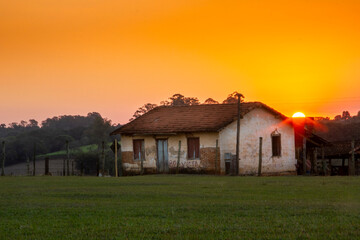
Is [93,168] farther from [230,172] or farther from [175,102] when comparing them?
[230,172]

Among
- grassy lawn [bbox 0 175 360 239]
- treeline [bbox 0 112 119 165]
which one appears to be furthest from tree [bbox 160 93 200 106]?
grassy lawn [bbox 0 175 360 239]

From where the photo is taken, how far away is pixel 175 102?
87438 mm

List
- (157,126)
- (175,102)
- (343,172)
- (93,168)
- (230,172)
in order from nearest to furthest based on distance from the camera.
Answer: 1. (230,172)
2. (157,126)
3. (343,172)
4. (93,168)
5. (175,102)

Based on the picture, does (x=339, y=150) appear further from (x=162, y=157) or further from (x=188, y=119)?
(x=162, y=157)

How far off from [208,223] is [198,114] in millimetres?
34128

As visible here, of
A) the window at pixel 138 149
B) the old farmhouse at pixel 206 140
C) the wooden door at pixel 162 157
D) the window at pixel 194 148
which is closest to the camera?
the old farmhouse at pixel 206 140

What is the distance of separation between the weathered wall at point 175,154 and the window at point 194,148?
11.3 inches

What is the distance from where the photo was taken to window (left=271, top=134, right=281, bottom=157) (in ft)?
151

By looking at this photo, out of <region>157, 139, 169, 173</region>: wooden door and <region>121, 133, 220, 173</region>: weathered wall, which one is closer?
<region>121, 133, 220, 173</region>: weathered wall

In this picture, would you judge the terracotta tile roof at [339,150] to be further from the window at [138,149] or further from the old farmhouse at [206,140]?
the window at [138,149]

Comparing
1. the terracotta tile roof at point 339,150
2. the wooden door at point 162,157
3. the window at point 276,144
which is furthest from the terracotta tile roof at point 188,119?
the terracotta tile roof at point 339,150

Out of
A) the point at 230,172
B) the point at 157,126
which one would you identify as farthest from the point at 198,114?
the point at 230,172

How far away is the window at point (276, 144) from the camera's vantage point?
151 ft

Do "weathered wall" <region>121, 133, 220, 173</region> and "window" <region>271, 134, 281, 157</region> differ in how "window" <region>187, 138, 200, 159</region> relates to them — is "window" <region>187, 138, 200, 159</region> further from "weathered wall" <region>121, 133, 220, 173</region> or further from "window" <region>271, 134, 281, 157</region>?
"window" <region>271, 134, 281, 157</region>
